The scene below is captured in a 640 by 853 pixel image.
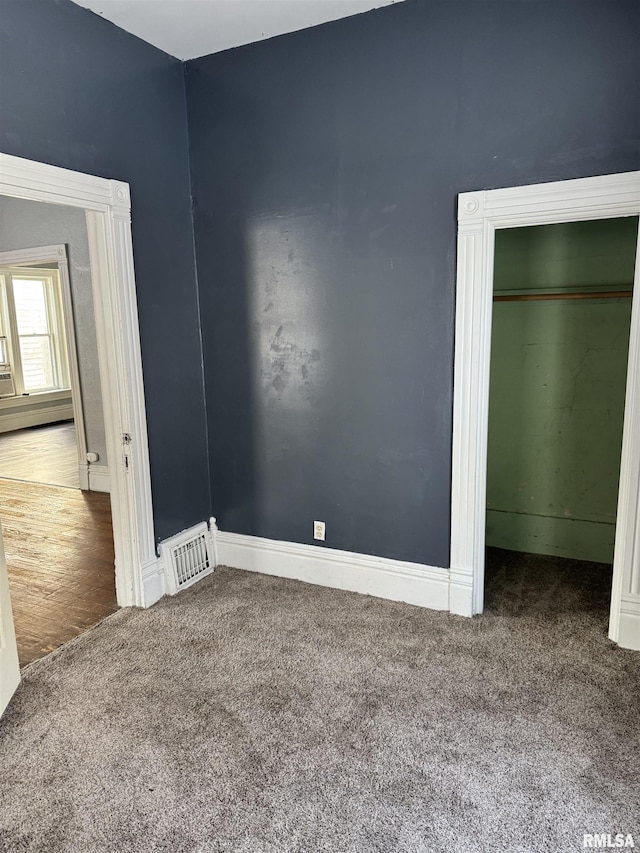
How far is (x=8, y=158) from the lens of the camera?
8.20 feet

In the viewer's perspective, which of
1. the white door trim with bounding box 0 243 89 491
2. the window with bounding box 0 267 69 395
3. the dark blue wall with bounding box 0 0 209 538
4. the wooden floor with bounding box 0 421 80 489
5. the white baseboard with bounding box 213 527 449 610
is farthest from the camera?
the window with bounding box 0 267 69 395

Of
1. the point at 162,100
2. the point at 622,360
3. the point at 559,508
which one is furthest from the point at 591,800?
the point at 162,100

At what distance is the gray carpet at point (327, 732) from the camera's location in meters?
1.88

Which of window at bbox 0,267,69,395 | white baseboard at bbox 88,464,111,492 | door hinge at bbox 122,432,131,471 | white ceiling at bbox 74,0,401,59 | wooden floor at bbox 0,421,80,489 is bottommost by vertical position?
wooden floor at bbox 0,421,80,489

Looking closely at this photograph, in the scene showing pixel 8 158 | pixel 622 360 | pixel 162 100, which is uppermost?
pixel 162 100

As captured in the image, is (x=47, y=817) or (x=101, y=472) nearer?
(x=47, y=817)

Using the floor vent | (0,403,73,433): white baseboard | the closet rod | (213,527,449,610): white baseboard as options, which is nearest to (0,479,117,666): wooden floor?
the floor vent

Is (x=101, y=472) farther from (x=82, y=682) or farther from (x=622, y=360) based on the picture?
(x=622, y=360)

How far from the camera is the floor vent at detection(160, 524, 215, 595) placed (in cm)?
351

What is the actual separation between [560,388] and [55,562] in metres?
3.53

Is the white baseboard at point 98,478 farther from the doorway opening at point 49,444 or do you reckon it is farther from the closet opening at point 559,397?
the closet opening at point 559,397

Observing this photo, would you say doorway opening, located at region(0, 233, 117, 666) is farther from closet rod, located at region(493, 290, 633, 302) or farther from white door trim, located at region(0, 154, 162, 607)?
closet rod, located at region(493, 290, 633, 302)

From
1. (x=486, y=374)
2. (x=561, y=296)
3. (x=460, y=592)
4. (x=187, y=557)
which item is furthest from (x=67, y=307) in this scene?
(x=460, y=592)

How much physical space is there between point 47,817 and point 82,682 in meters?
0.76
